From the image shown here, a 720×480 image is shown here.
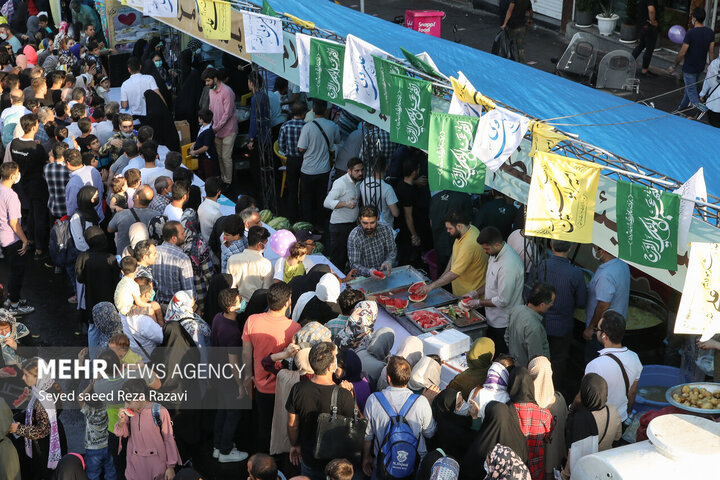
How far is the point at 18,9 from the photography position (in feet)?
65.3

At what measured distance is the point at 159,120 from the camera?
39.9 feet

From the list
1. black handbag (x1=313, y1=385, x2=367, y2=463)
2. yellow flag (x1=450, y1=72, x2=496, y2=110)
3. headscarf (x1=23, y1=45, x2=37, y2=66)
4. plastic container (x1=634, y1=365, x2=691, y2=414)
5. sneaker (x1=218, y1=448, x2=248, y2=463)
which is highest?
yellow flag (x1=450, y1=72, x2=496, y2=110)

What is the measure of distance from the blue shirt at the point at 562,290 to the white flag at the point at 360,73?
2257mm

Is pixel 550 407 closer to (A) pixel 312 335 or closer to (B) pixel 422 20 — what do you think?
(A) pixel 312 335

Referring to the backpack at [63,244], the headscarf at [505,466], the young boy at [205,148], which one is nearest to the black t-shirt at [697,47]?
the young boy at [205,148]

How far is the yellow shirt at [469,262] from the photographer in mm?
8024

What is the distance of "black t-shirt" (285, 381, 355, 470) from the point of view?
19.3 ft

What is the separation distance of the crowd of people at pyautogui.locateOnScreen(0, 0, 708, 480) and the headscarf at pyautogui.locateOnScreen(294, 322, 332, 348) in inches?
0.6

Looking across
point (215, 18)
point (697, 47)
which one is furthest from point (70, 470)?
point (697, 47)

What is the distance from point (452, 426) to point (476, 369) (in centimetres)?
56

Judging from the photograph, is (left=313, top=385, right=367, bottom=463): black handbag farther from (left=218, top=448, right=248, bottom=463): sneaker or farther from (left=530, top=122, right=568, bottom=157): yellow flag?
(left=530, top=122, right=568, bottom=157): yellow flag

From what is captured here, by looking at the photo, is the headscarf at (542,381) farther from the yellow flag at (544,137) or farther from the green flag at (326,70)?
the green flag at (326,70)

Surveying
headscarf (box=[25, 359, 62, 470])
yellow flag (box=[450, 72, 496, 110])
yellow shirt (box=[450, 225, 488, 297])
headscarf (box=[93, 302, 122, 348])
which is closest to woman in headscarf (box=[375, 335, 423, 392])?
yellow shirt (box=[450, 225, 488, 297])

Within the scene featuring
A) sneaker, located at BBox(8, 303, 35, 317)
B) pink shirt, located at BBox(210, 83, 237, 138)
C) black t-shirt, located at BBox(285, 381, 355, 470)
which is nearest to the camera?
black t-shirt, located at BBox(285, 381, 355, 470)
